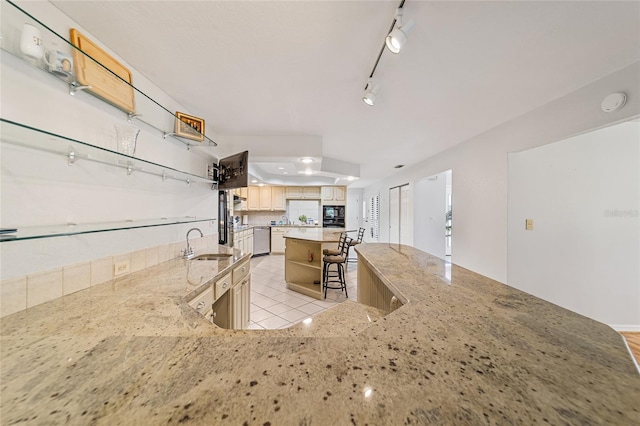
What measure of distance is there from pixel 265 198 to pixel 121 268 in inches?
205

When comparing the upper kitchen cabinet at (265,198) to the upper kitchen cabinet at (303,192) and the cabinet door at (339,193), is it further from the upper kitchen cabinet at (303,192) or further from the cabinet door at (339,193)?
the cabinet door at (339,193)

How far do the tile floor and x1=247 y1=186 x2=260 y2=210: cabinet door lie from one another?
2350mm

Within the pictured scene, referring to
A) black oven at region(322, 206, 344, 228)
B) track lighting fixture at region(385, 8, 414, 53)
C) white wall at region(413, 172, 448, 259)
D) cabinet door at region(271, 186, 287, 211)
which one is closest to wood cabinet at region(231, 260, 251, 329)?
track lighting fixture at region(385, 8, 414, 53)

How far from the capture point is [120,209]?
55.4 inches

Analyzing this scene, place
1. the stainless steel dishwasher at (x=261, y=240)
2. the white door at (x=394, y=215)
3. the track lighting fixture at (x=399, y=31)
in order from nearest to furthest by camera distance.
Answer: the track lighting fixture at (x=399, y=31) < the white door at (x=394, y=215) < the stainless steel dishwasher at (x=261, y=240)

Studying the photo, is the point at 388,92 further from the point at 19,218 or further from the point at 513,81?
the point at 19,218

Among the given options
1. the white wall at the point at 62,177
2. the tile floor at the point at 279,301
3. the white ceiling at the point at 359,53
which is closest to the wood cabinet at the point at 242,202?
the tile floor at the point at 279,301

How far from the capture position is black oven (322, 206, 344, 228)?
6.68 metres

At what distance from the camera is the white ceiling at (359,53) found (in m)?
1.09

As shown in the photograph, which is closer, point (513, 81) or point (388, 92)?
point (513, 81)

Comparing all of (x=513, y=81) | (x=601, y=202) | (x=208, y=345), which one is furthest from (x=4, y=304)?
(x=601, y=202)

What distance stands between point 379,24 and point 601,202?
3319mm

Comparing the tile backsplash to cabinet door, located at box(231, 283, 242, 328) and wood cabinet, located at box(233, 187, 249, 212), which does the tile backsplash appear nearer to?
cabinet door, located at box(231, 283, 242, 328)

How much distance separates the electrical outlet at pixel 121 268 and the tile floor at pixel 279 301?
146cm
